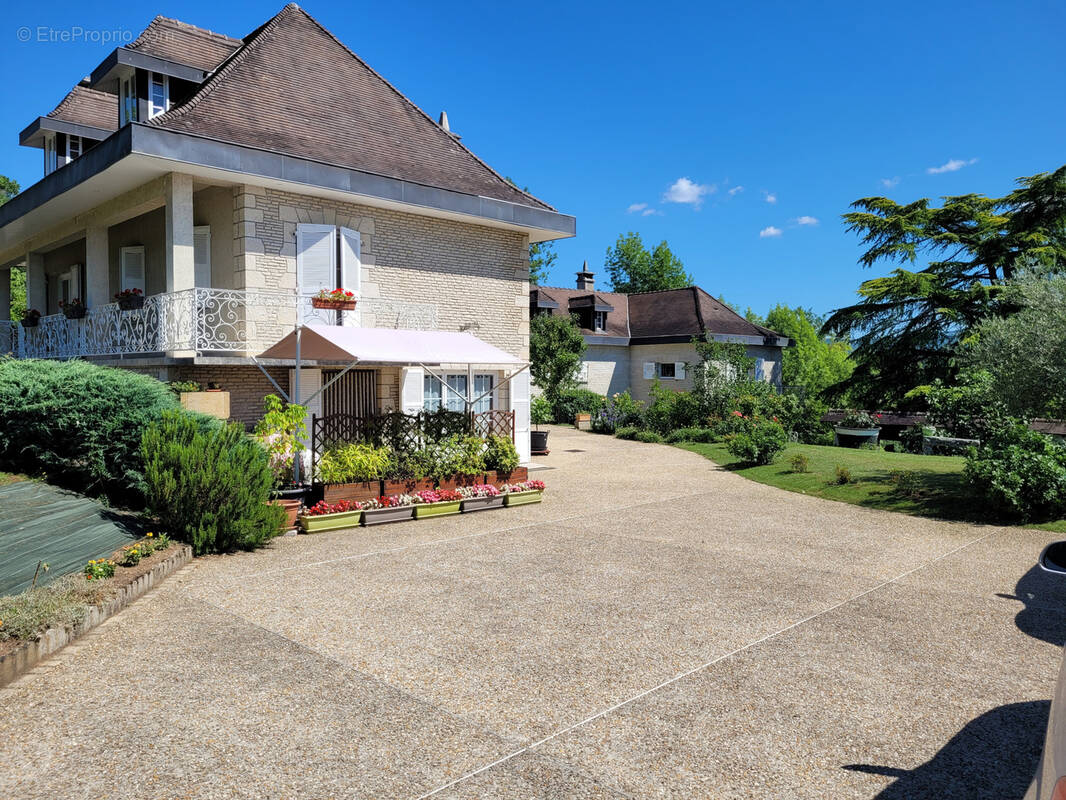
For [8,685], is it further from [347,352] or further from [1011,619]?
Answer: [1011,619]

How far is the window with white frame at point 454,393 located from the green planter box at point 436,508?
13.0 feet

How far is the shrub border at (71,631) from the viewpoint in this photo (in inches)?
196

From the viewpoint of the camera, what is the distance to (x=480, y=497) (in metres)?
12.2

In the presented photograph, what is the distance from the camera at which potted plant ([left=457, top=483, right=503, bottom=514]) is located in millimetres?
12062

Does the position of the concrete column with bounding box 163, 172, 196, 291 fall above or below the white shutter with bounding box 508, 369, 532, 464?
above

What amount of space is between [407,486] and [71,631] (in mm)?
6292

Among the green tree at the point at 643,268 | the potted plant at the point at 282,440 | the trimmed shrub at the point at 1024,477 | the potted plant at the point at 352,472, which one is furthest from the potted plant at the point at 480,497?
the green tree at the point at 643,268

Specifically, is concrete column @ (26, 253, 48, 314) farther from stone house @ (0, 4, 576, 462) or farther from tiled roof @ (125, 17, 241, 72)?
tiled roof @ (125, 17, 241, 72)

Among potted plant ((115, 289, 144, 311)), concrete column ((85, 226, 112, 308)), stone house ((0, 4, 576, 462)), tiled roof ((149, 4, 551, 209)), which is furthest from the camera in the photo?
concrete column ((85, 226, 112, 308))

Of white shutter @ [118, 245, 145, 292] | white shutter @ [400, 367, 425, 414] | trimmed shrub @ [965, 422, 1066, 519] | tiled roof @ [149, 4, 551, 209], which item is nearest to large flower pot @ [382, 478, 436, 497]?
white shutter @ [400, 367, 425, 414]

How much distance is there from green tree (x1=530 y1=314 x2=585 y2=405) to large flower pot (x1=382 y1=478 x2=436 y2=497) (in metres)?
17.2

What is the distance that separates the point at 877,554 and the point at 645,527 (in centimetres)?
311

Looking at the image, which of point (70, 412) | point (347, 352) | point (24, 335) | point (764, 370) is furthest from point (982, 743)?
point (764, 370)

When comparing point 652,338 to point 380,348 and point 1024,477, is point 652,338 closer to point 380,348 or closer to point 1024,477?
point 1024,477
